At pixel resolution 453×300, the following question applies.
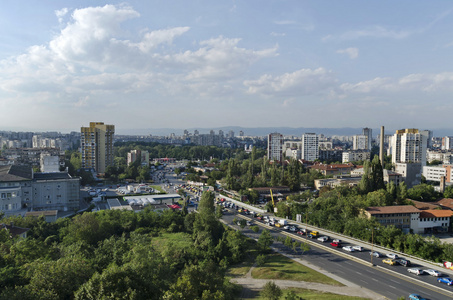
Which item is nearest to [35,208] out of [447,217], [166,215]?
[166,215]

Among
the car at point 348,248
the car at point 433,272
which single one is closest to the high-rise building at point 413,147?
the car at point 348,248

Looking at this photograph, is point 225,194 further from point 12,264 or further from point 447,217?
point 12,264

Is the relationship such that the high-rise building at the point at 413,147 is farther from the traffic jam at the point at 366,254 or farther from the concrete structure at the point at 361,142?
the concrete structure at the point at 361,142

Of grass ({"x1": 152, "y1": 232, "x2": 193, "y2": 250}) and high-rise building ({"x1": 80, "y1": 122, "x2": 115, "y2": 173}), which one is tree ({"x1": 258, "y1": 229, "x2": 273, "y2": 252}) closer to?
grass ({"x1": 152, "y1": 232, "x2": 193, "y2": 250})

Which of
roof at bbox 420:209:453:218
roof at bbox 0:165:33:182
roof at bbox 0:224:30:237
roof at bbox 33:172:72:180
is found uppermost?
roof at bbox 0:165:33:182

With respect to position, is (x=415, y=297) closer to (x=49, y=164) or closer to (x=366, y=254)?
(x=366, y=254)

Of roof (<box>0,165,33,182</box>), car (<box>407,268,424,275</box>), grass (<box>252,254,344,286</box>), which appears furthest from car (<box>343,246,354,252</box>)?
roof (<box>0,165,33,182</box>)

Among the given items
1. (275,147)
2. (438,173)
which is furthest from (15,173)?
(438,173)
